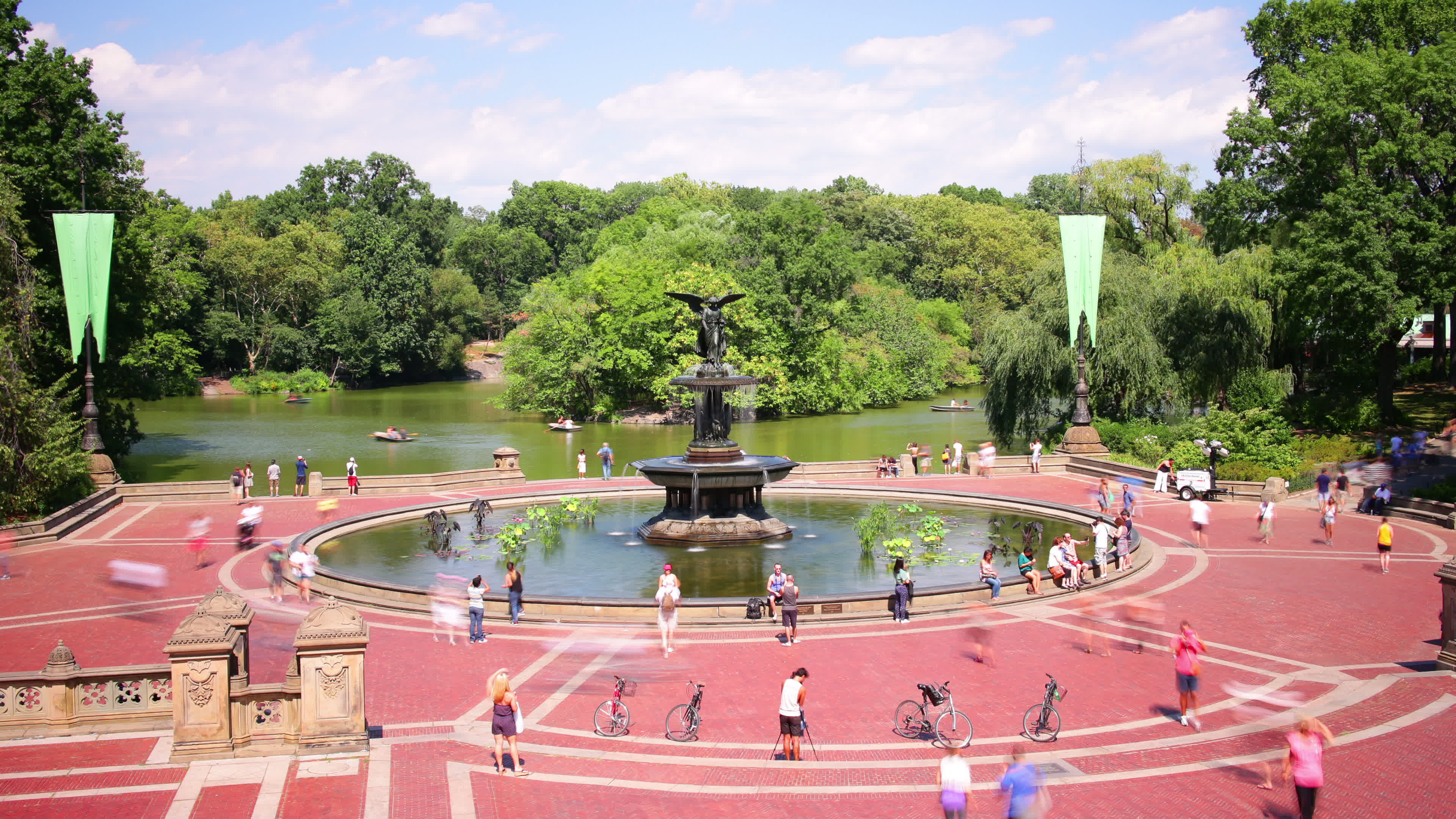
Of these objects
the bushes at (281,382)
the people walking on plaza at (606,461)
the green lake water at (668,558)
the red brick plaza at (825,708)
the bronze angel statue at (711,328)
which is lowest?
the red brick plaza at (825,708)

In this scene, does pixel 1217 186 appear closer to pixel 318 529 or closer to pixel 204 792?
pixel 318 529

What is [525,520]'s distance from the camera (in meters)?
31.6

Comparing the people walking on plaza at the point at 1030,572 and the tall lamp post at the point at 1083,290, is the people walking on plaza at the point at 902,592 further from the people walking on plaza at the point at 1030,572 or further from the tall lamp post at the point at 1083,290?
the tall lamp post at the point at 1083,290

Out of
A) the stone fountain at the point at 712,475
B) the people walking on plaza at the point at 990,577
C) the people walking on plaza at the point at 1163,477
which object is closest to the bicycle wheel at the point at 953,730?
the people walking on plaza at the point at 990,577

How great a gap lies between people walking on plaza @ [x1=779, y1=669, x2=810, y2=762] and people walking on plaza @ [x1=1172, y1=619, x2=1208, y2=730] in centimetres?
534

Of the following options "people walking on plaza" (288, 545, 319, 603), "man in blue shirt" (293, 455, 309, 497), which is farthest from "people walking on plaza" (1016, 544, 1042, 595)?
"man in blue shirt" (293, 455, 309, 497)

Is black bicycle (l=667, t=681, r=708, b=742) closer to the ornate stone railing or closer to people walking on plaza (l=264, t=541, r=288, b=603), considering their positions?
the ornate stone railing

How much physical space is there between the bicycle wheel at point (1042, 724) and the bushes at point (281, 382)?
9551cm

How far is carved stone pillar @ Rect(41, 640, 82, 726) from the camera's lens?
14.0 m

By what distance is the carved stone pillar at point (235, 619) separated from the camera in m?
13.4

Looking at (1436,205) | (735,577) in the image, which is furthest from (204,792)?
(1436,205)

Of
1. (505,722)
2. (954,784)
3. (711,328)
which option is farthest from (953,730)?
(711,328)

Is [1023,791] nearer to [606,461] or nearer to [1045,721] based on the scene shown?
[1045,721]

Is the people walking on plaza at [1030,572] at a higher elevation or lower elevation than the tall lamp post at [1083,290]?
lower
